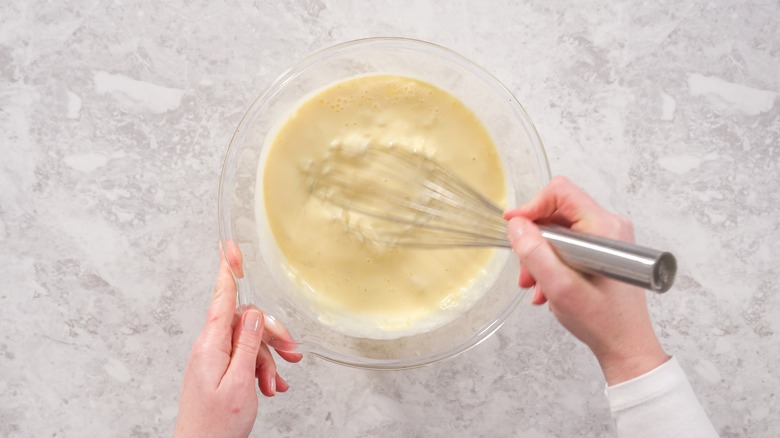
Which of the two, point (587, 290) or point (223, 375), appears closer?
point (587, 290)

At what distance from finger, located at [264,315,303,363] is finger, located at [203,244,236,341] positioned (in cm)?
8

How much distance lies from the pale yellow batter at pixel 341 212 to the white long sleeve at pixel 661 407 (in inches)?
13.3

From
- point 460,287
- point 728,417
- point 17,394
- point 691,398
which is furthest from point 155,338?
point 728,417

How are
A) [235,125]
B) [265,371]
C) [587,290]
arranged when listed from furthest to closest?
[235,125]
[265,371]
[587,290]

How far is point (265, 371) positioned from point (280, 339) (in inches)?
2.2

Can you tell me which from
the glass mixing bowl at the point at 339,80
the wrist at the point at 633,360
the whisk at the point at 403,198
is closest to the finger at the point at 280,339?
the glass mixing bowl at the point at 339,80

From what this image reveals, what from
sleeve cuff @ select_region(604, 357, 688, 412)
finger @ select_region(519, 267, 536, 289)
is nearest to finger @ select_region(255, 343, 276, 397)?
finger @ select_region(519, 267, 536, 289)

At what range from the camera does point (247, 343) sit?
99cm

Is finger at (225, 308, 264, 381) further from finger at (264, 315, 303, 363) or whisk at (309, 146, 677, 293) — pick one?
whisk at (309, 146, 677, 293)

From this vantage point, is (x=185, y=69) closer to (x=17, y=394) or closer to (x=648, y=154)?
(x=17, y=394)

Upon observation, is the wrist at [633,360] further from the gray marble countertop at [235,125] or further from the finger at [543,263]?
the gray marble countertop at [235,125]

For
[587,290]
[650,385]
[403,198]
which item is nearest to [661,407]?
[650,385]

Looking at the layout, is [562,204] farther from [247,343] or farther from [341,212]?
[247,343]

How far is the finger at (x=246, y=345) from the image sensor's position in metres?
0.96
